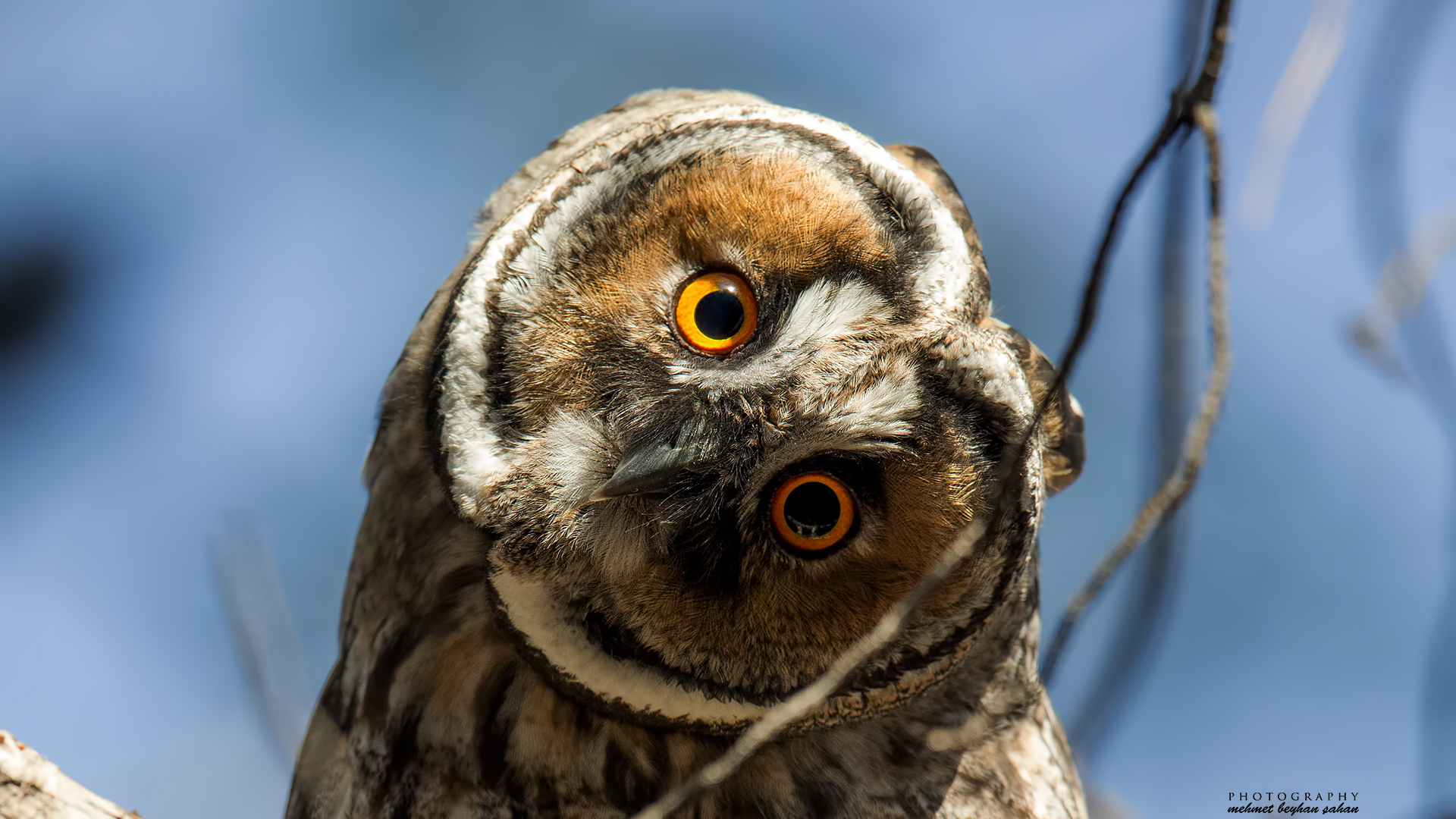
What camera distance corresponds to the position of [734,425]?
1794mm

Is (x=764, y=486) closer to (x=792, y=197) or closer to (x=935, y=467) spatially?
(x=935, y=467)

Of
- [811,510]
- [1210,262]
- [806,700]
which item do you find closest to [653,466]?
[811,510]

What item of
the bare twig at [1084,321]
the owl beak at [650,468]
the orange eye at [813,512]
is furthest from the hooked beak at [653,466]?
the bare twig at [1084,321]

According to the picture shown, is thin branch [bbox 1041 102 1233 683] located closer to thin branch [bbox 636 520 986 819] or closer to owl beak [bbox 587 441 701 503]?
thin branch [bbox 636 520 986 819]

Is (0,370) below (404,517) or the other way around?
the other way around

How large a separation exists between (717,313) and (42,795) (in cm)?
122

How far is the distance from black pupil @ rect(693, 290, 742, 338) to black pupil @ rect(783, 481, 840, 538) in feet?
0.95

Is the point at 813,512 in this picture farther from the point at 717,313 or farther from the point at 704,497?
the point at 717,313

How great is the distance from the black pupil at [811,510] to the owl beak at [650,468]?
209 millimetres

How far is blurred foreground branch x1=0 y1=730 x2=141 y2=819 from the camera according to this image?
1562mm

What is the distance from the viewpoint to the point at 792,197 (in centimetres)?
197

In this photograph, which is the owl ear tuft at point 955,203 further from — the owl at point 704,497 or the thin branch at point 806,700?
the thin branch at point 806,700

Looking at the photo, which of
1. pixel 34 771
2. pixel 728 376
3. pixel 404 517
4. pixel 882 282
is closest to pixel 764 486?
pixel 728 376

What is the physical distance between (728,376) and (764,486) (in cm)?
20
